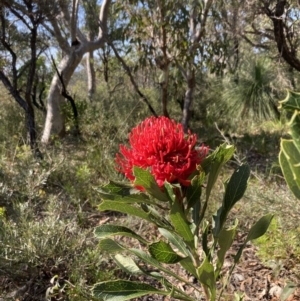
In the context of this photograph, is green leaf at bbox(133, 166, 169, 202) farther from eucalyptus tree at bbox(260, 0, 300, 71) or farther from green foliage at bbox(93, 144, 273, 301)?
eucalyptus tree at bbox(260, 0, 300, 71)

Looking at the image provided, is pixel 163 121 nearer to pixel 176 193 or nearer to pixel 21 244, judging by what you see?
pixel 176 193

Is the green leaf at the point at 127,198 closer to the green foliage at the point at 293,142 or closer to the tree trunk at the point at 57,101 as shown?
the green foliage at the point at 293,142

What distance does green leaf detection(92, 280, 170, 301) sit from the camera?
1.29m

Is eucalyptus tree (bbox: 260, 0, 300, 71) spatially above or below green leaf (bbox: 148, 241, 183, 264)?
above

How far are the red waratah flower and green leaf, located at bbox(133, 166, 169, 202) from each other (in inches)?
1.1

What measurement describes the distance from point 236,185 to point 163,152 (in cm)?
34

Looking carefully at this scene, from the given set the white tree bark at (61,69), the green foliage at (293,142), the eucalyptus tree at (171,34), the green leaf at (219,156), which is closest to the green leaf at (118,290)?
the green leaf at (219,156)

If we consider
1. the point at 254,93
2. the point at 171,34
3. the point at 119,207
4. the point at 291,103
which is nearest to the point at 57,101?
the point at 171,34

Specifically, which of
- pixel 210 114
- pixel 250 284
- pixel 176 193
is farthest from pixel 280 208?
pixel 210 114

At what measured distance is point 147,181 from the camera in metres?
1.10

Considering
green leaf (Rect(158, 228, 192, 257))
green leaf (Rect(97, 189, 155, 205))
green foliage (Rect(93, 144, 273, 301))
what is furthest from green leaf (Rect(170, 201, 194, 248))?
green leaf (Rect(158, 228, 192, 257))

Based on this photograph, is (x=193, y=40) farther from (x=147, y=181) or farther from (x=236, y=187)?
(x=147, y=181)

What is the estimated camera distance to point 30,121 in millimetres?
4555

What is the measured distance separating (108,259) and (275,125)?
5.20 m
